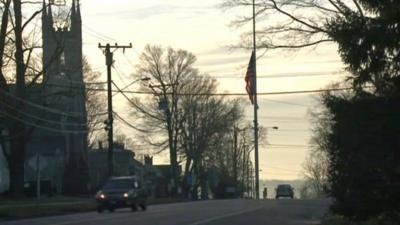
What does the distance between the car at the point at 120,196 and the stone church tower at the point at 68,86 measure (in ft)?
38.0

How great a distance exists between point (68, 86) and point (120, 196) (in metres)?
16.4

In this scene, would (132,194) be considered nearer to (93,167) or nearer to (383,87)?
(383,87)

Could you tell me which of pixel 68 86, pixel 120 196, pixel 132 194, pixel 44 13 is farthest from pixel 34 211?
pixel 68 86

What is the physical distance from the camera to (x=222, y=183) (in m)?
115

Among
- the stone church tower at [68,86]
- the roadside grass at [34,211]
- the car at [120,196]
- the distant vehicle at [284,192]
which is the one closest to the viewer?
the roadside grass at [34,211]

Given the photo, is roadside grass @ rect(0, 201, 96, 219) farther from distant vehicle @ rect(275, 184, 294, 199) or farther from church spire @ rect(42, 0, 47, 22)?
distant vehicle @ rect(275, 184, 294, 199)

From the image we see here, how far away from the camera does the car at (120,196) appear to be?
39938 mm

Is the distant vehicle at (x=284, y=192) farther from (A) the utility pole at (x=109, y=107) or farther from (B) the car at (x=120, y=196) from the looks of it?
(B) the car at (x=120, y=196)

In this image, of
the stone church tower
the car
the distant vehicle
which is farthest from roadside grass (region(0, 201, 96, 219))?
the distant vehicle

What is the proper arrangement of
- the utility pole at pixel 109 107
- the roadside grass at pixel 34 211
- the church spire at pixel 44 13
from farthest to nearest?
the utility pole at pixel 109 107 → the church spire at pixel 44 13 → the roadside grass at pixel 34 211

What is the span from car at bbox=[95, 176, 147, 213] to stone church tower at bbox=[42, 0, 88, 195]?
11568 mm

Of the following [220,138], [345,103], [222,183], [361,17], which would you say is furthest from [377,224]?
[222,183]

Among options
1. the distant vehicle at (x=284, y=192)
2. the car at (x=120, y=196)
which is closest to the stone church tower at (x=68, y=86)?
the car at (x=120, y=196)

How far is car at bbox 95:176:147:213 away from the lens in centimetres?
3994
